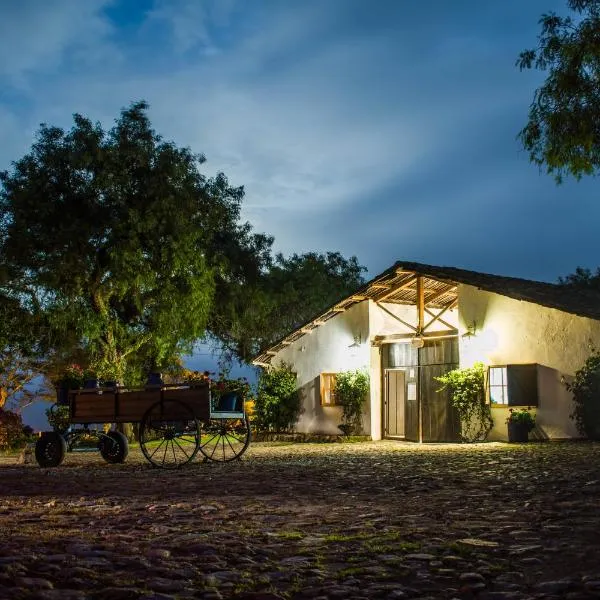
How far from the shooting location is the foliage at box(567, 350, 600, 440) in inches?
664

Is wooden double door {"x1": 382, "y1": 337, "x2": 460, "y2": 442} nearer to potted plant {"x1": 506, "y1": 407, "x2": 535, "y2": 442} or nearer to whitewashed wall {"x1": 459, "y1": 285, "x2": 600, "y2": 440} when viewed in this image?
whitewashed wall {"x1": 459, "y1": 285, "x2": 600, "y2": 440}

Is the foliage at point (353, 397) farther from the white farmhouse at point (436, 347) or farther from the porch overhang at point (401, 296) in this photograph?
the porch overhang at point (401, 296)

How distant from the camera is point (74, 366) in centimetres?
2170

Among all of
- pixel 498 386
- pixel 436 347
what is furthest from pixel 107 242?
pixel 498 386

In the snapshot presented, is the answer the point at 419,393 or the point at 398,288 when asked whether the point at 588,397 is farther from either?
the point at 398,288

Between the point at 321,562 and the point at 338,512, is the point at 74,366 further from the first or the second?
the point at 321,562

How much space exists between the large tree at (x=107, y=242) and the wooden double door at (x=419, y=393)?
224 inches

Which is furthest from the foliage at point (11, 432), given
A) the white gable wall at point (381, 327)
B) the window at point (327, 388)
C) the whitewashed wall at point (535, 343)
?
the whitewashed wall at point (535, 343)

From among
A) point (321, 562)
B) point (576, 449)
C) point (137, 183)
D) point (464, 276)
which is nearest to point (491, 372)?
point (464, 276)

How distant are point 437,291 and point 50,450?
11950 millimetres

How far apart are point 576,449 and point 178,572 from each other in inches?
467

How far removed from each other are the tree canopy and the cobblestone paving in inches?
479

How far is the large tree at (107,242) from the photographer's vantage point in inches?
824

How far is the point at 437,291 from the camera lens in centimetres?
2172
